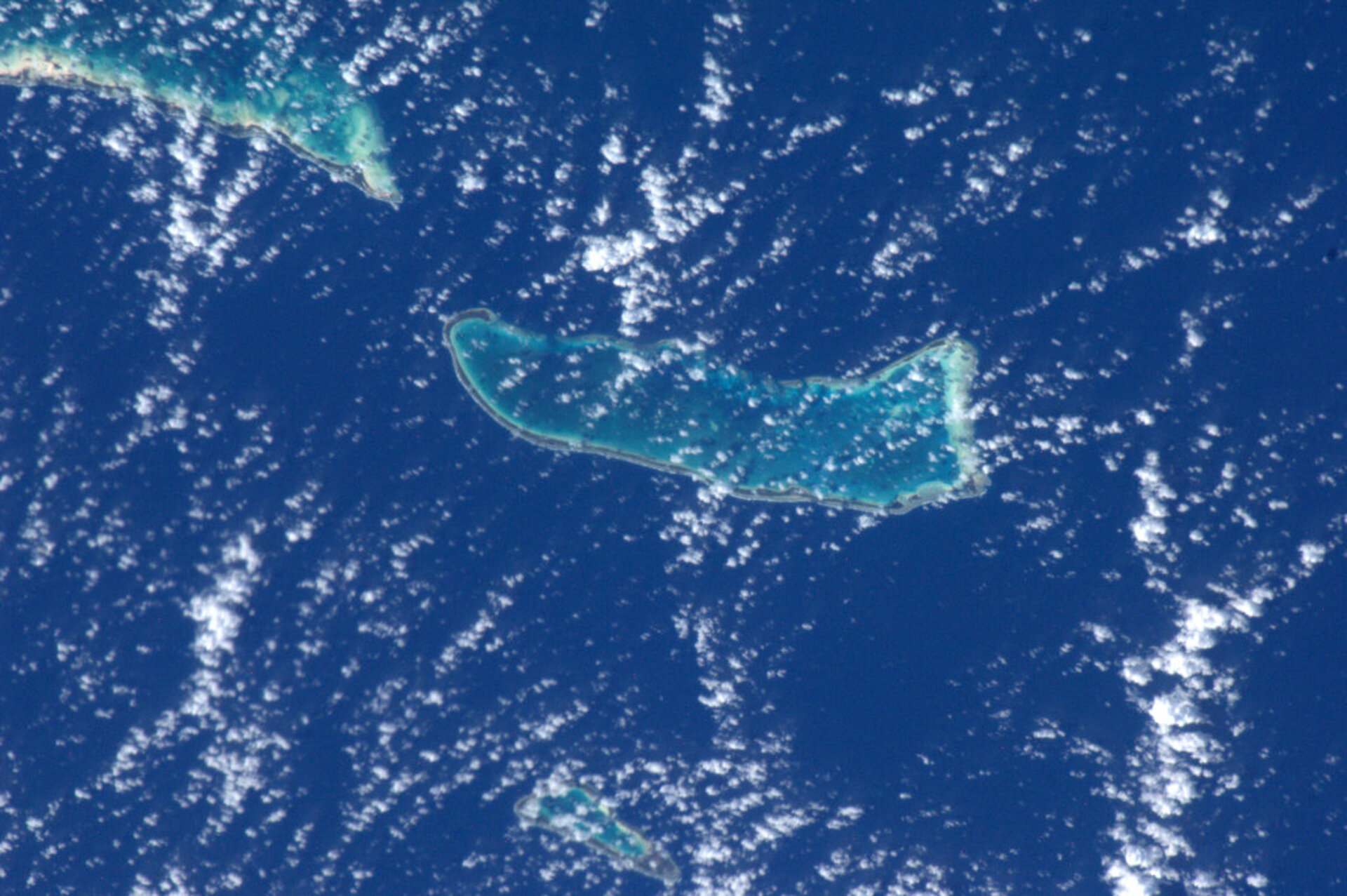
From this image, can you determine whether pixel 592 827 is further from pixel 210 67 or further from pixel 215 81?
pixel 210 67

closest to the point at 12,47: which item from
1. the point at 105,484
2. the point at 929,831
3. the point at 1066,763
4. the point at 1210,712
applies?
the point at 105,484

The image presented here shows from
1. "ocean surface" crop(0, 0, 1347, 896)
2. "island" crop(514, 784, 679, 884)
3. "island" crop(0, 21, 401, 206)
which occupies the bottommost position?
"island" crop(514, 784, 679, 884)

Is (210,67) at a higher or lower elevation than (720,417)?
higher

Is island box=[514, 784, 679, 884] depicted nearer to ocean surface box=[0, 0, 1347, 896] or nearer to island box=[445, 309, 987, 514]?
ocean surface box=[0, 0, 1347, 896]

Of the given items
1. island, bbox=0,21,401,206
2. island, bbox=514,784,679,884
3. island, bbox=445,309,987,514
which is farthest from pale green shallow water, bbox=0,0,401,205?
island, bbox=514,784,679,884

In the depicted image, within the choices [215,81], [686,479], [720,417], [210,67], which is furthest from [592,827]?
[210,67]

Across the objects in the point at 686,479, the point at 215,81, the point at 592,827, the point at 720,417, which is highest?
the point at 215,81
